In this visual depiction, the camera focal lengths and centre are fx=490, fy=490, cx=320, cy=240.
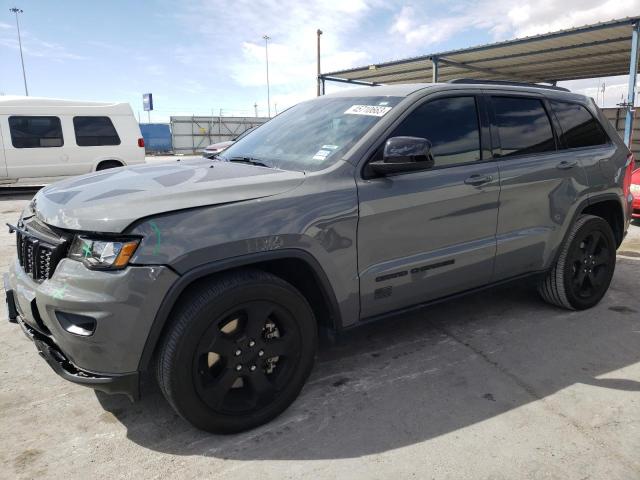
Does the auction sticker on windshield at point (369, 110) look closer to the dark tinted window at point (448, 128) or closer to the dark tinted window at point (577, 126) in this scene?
the dark tinted window at point (448, 128)

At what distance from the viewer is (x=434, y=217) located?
2936 millimetres

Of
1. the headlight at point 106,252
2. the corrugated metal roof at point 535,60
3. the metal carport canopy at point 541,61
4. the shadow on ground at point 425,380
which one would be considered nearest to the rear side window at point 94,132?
the corrugated metal roof at point 535,60

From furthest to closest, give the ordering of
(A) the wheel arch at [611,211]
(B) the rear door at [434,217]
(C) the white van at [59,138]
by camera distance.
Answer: (C) the white van at [59,138]
(A) the wheel arch at [611,211]
(B) the rear door at [434,217]

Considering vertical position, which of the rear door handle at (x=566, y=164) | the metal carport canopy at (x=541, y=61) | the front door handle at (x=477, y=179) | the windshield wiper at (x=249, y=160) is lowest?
the front door handle at (x=477, y=179)

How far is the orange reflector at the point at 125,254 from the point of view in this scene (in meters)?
2.07

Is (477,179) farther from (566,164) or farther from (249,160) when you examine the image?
(249,160)

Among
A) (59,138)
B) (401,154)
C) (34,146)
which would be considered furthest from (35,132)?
(401,154)

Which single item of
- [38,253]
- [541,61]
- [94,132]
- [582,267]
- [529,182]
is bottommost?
[582,267]

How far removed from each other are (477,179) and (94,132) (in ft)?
35.6

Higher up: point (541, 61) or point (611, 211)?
point (541, 61)

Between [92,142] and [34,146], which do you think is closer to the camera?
[34,146]

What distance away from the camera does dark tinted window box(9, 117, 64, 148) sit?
11062 millimetres

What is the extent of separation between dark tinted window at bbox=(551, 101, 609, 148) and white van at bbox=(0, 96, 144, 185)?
10.4 meters

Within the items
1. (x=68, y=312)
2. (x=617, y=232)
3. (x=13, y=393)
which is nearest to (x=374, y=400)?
(x=68, y=312)
